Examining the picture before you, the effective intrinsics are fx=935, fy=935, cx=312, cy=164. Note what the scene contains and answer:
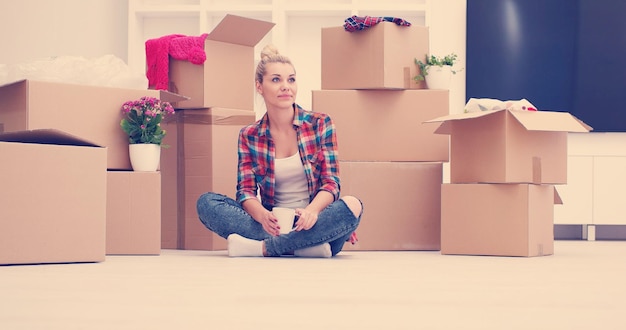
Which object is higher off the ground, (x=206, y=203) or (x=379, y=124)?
(x=379, y=124)

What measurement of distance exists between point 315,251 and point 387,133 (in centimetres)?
73

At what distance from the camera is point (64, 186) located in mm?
2490

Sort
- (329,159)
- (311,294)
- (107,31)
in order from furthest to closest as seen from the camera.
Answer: (107,31)
(329,159)
(311,294)

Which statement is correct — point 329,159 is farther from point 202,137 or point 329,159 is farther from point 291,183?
point 202,137

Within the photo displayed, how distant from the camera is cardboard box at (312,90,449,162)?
3.37m

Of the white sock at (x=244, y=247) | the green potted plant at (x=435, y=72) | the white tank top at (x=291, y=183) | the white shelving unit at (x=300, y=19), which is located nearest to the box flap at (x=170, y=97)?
the white tank top at (x=291, y=183)

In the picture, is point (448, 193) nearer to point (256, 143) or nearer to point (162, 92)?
point (256, 143)

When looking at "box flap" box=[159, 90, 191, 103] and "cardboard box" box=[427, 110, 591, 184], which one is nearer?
"cardboard box" box=[427, 110, 591, 184]

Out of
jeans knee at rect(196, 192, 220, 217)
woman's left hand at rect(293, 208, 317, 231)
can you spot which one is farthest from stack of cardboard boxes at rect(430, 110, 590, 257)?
jeans knee at rect(196, 192, 220, 217)

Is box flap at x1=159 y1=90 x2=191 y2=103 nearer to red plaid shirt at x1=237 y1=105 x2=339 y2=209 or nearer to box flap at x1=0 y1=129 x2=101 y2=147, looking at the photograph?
red plaid shirt at x1=237 y1=105 x2=339 y2=209

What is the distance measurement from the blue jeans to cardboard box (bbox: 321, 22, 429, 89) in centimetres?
73

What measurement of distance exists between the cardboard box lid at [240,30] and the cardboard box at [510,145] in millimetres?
744

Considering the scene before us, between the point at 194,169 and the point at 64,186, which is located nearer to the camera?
the point at 64,186

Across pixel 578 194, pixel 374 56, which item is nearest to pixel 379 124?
pixel 374 56
